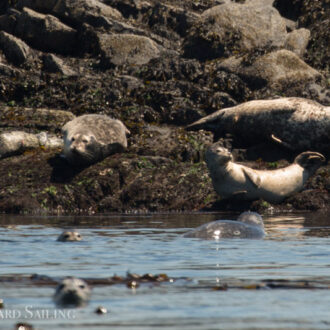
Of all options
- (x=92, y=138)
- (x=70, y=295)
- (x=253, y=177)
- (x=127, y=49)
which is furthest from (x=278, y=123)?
(x=70, y=295)

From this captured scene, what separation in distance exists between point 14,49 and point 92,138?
616 centimetres

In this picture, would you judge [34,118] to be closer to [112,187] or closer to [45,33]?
[112,187]

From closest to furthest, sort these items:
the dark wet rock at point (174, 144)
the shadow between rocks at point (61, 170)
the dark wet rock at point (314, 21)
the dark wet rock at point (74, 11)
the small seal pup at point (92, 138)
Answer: the shadow between rocks at point (61, 170) < the small seal pup at point (92, 138) < the dark wet rock at point (174, 144) < the dark wet rock at point (314, 21) < the dark wet rock at point (74, 11)

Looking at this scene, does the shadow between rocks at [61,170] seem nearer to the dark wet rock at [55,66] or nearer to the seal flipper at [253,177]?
the seal flipper at [253,177]

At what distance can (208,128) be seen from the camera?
16438mm

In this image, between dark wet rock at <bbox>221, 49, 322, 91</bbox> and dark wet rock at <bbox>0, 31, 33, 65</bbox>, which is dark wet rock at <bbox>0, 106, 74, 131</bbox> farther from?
dark wet rock at <bbox>221, 49, 322, 91</bbox>

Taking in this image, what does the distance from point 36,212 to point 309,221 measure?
4442mm

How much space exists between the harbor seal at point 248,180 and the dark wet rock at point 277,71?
204 inches

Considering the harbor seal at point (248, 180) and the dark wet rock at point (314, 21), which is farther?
the dark wet rock at point (314, 21)

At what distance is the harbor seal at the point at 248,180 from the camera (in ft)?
44.3

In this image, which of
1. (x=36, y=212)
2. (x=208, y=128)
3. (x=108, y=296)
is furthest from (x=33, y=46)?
(x=108, y=296)

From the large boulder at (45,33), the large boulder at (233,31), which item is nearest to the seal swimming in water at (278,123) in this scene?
the large boulder at (233,31)

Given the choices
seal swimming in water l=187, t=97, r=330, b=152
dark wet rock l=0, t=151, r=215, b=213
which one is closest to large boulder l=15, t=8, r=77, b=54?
seal swimming in water l=187, t=97, r=330, b=152

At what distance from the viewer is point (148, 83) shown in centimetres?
1828
